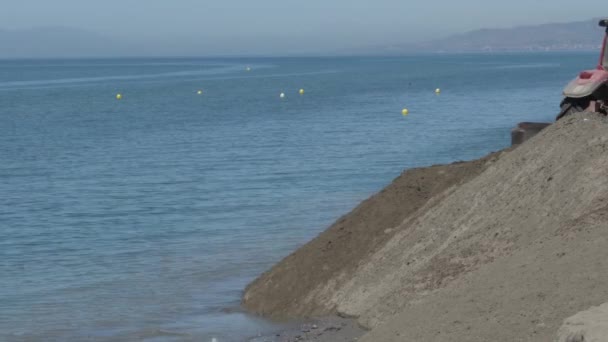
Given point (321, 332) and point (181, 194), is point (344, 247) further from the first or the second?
point (181, 194)

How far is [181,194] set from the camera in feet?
93.3

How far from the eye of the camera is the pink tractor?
17.1m

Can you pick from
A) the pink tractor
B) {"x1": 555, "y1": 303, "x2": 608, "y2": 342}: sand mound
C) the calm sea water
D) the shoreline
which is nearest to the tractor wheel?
the pink tractor

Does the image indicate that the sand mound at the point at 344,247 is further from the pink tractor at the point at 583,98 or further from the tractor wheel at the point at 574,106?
the tractor wheel at the point at 574,106

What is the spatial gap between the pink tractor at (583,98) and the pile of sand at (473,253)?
1.49m

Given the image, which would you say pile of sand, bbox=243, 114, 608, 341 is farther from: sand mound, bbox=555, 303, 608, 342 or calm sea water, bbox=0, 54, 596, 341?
calm sea water, bbox=0, 54, 596, 341

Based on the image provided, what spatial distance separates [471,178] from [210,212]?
1073 cm

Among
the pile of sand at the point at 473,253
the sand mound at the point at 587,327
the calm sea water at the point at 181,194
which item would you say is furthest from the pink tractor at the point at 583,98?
the sand mound at the point at 587,327


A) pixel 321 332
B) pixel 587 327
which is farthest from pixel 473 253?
pixel 587 327

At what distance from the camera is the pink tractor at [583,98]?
672 inches

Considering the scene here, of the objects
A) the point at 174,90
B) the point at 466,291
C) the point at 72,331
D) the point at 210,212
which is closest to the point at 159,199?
the point at 210,212

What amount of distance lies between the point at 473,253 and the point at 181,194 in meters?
16.9

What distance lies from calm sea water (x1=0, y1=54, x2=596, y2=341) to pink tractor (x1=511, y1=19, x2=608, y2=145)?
4450 millimetres

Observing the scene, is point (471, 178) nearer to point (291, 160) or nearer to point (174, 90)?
point (291, 160)
